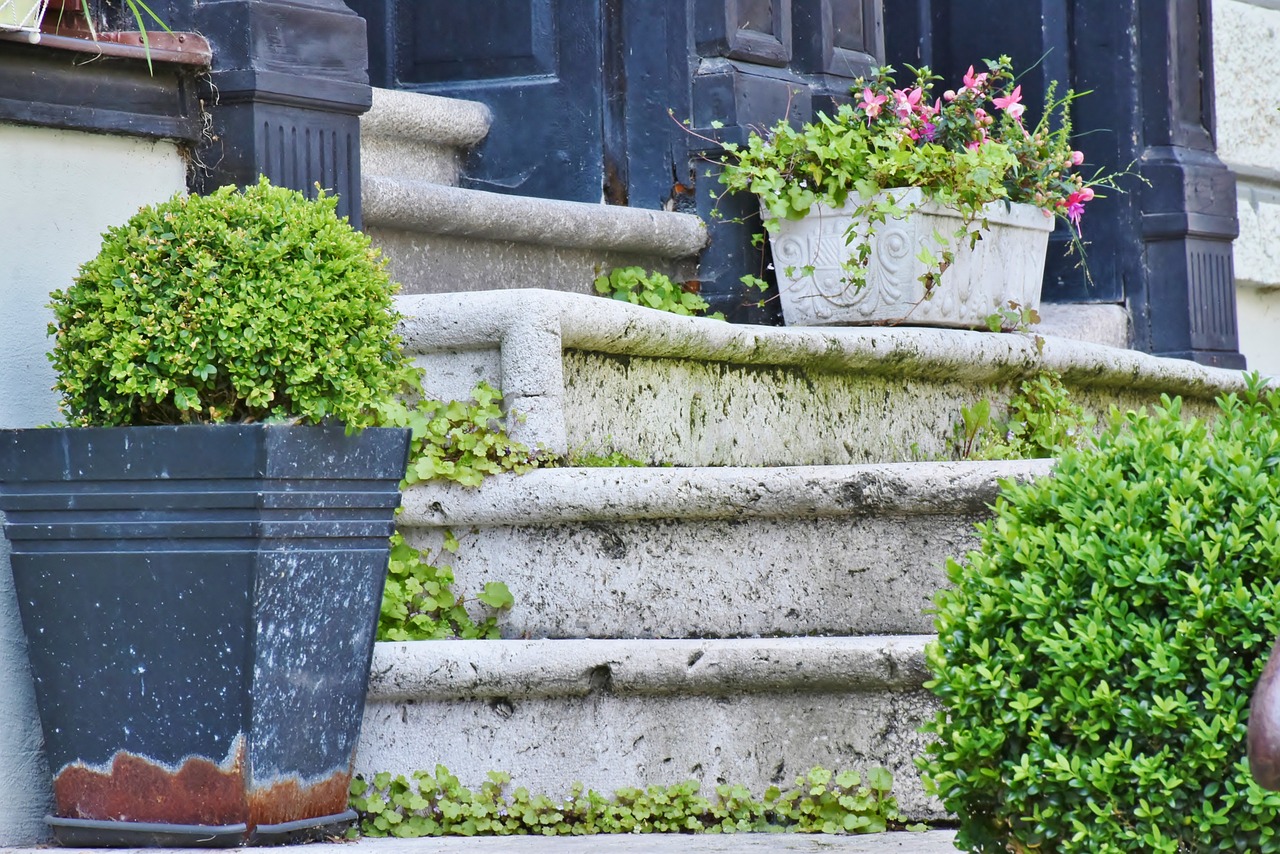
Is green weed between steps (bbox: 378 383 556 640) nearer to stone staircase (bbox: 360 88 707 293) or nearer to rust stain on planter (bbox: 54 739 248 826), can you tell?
rust stain on planter (bbox: 54 739 248 826)

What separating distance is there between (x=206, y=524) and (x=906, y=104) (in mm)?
2322

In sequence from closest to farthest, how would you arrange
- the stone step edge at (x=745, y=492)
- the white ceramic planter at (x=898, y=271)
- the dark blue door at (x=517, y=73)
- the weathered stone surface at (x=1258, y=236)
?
the stone step edge at (x=745, y=492) → the white ceramic planter at (x=898, y=271) → the dark blue door at (x=517, y=73) → the weathered stone surface at (x=1258, y=236)

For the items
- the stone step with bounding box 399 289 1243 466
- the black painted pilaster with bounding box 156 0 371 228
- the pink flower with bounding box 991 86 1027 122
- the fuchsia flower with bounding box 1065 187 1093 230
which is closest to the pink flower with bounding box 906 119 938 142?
the pink flower with bounding box 991 86 1027 122

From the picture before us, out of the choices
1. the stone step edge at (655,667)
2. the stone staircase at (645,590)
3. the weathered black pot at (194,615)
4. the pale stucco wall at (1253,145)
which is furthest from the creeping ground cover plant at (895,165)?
the pale stucco wall at (1253,145)

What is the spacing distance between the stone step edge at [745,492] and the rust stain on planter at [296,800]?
55 cm

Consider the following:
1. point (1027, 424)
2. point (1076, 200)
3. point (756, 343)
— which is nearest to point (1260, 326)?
point (1076, 200)

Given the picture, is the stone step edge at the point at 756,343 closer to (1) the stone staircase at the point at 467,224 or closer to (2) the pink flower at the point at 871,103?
(1) the stone staircase at the point at 467,224

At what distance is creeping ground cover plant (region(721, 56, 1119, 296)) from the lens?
3.92m

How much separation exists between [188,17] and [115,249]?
679mm

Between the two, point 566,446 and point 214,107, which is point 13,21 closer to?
point 214,107

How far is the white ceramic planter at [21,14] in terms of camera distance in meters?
2.67

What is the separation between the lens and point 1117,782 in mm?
1871

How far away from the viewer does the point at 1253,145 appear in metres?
6.11

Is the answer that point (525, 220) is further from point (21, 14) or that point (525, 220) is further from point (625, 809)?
point (625, 809)
